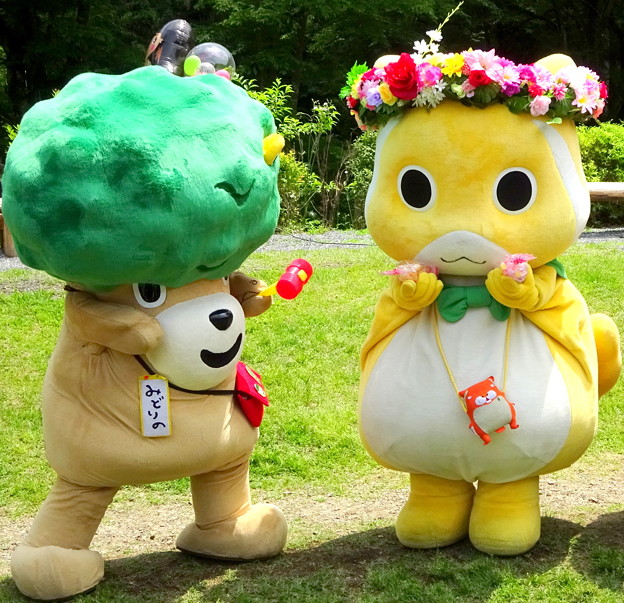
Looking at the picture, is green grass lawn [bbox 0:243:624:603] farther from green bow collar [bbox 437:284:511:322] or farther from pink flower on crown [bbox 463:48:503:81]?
pink flower on crown [bbox 463:48:503:81]

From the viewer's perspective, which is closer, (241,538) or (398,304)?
(398,304)

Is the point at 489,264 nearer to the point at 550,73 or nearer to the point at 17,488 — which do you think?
the point at 550,73

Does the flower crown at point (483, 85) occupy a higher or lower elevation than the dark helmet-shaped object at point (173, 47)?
lower

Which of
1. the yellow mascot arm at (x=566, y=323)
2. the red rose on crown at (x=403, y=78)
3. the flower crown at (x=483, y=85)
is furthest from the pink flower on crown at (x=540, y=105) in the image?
the yellow mascot arm at (x=566, y=323)

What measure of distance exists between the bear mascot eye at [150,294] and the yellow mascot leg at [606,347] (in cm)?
196

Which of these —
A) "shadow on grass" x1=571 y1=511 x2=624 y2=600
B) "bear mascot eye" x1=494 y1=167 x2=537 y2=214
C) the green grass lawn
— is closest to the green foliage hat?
"bear mascot eye" x1=494 y1=167 x2=537 y2=214

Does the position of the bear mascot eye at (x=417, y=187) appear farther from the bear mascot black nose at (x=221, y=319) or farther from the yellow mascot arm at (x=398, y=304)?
the bear mascot black nose at (x=221, y=319)

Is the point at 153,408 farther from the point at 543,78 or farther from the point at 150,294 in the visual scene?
the point at 543,78

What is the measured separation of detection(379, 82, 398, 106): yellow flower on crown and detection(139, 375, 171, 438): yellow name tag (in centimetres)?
143

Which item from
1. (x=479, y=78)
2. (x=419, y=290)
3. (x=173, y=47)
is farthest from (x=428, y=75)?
(x=173, y=47)

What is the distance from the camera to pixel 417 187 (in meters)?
3.97

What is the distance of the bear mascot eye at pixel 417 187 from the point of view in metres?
3.95

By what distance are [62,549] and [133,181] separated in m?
1.51

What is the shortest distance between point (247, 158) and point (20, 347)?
3905 millimetres
